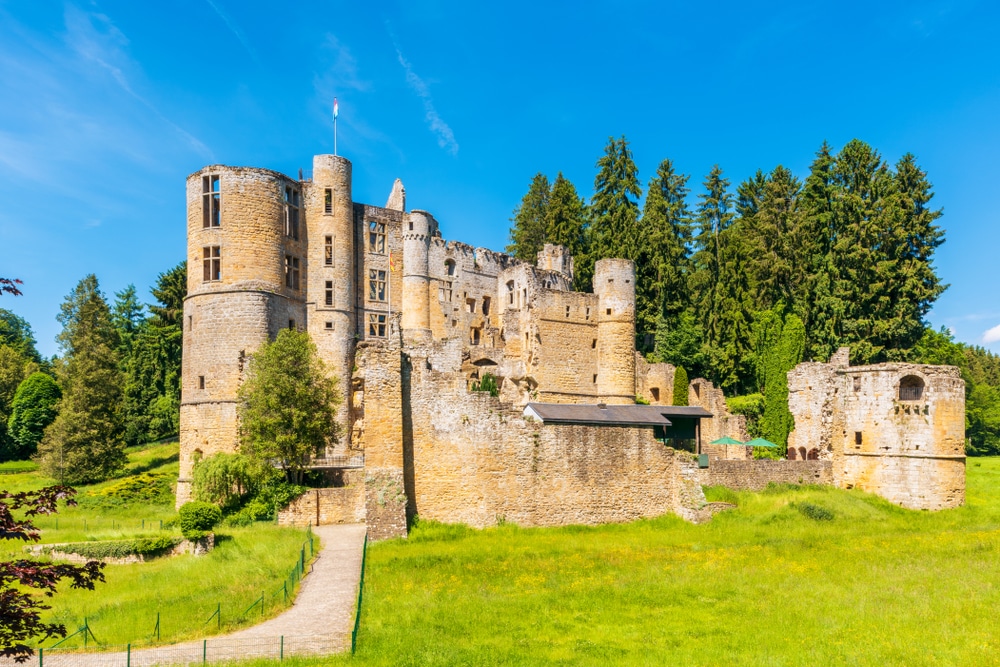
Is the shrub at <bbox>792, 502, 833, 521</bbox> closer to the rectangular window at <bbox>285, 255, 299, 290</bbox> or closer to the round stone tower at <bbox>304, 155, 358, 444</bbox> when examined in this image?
the round stone tower at <bbox>304, 155, 358, 444</bbox>

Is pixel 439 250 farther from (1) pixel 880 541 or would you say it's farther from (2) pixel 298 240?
(1) pixel 880 541

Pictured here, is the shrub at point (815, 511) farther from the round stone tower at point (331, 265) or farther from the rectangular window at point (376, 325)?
the rectangular window at point (376, 325)

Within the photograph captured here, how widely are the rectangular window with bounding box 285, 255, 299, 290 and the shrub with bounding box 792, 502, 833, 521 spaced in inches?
1145

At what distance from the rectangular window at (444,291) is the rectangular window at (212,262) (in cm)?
1653

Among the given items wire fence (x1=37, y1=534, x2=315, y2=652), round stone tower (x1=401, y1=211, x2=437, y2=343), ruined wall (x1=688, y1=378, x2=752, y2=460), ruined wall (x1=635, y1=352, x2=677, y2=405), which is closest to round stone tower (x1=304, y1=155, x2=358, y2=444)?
round stone tower (x1=401, y1=211, x2=437, y2=343)

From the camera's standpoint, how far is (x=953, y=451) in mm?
35719

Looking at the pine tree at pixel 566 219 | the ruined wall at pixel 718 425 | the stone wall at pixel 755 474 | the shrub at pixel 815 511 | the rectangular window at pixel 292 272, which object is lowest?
the shrub at pixel 815 511

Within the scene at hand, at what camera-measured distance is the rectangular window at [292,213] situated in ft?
142

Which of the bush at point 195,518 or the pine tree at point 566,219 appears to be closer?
the bush at point 195,518

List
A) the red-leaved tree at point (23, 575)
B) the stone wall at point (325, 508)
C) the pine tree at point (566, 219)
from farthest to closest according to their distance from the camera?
the pine tree at point (566, 219) < the stone wall at point (325, 508) < the red-leaved tree at point (23, 575)

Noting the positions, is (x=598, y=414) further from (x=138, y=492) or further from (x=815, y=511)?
(x=138, y=492)

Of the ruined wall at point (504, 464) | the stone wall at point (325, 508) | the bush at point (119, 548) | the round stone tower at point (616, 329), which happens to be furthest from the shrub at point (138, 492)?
the round stone tower at point (616, 329)

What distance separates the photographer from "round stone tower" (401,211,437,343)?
51031mm

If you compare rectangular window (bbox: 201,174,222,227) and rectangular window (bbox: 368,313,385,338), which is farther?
rectangular window (bbox: 368,313,385,338)
